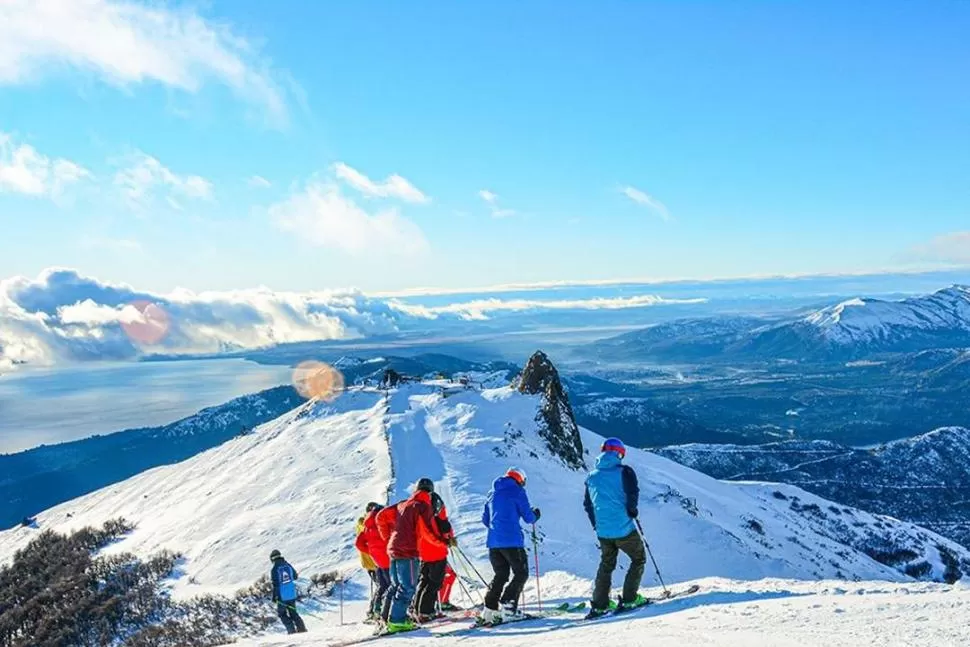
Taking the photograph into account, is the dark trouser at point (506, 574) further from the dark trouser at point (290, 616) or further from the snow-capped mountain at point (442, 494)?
the snow-capped mountain at point (442, 494)

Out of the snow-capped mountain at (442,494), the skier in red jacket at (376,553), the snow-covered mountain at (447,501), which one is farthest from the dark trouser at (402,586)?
the snow-capped mountain at (442,494)

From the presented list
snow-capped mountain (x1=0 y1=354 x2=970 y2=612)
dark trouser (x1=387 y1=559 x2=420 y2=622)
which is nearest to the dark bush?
snow-capped mountain (x1=0 y1=354 x2=970 y2=612)

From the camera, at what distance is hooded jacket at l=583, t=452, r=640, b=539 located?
12203 millimetres

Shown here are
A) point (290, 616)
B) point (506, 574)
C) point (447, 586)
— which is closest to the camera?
point (506, 574)

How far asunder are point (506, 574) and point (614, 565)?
2.07 metres

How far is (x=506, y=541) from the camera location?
12836 mm

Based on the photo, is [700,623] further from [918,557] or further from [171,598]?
[918,557]

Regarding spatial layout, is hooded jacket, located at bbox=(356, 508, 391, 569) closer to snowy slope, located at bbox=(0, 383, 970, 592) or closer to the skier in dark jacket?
the skier in dark jacket

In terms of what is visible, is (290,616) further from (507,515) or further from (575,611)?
(507,515)

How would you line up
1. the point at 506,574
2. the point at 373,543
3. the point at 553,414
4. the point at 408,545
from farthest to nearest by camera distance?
the point at 553,414, the point at 373,543, the point at 408,545, the point at 506,574

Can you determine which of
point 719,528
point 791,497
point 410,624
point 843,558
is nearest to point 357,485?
point 719,528

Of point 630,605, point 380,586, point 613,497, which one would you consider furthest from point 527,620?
point 380,586

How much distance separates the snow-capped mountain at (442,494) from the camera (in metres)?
31.7

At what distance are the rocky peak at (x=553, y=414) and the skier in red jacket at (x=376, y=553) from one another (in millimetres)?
33255
